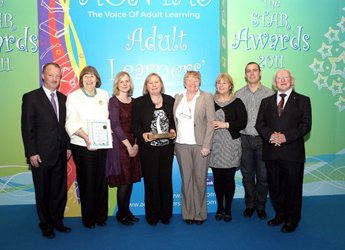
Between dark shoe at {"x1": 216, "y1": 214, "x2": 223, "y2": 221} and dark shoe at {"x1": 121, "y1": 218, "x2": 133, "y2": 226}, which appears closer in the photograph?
dark shoe at {"x1": 121, "y1": 218, "x2": 133, "y2": 226}

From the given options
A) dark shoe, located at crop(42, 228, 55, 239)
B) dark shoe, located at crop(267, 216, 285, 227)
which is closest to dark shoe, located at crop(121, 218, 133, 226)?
dark shoe, located at crop(42, 228, 55, 239)

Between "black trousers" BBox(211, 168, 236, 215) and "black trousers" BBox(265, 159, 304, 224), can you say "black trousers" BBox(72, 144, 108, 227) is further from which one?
"black trousers" BBox(265, 159, 304, 224)

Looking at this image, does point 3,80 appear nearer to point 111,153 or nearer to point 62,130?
point 62,130

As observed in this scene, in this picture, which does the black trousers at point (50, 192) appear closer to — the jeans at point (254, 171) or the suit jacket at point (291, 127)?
the jeans at point (254, 171)

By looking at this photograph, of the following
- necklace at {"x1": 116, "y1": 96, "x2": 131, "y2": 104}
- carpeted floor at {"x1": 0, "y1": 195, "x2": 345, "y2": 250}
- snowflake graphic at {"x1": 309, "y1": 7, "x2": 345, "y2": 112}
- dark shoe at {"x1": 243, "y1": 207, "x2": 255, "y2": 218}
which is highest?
snowflake graphic at {"x1": 309, "y1": 7, "x2": 345, "y2": 112}

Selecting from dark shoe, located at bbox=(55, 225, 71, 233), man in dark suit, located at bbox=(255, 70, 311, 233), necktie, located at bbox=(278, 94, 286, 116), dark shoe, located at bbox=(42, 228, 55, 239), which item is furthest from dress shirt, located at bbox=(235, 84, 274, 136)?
dark shoe, located at bbox=(42, 228, 55, 239)

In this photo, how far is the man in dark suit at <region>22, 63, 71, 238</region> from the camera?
3.13 metres

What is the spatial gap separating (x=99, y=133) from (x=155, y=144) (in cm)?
65

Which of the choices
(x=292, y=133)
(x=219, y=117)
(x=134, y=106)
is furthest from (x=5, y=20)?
(x=292, y=133)

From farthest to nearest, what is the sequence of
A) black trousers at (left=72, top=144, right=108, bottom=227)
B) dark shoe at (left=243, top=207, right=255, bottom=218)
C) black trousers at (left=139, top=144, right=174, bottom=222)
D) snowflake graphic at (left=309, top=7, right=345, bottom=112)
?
snowflake graphic at (left=309, top=7, right=345, bottom=112) → dark shoe at (left=243, top=207, right=255, bottom=218) → black trousers at (left=139, top=144, right=174, bottom=222) → black trousers at (left=72, top=144, right=108, bottom=227)

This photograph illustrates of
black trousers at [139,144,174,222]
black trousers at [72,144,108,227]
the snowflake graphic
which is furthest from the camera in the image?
the snowflake graphic

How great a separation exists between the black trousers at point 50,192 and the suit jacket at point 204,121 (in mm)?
1607

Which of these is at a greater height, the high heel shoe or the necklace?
the necklace

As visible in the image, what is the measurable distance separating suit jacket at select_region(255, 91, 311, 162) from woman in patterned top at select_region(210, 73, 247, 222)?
34cm
